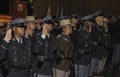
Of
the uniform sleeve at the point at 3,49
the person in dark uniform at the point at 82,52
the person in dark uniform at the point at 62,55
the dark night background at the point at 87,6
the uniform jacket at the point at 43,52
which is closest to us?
the uniform sleeve at the point at 3,49

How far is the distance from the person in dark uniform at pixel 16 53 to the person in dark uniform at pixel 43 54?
461mm

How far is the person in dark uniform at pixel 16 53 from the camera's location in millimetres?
6094

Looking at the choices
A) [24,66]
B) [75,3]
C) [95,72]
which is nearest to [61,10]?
[75,3]

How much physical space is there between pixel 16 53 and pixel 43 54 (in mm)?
765

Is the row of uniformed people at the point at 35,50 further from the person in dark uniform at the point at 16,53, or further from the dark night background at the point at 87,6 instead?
the dark night background at the point at 87,6

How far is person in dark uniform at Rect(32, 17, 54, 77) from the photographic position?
6.74m

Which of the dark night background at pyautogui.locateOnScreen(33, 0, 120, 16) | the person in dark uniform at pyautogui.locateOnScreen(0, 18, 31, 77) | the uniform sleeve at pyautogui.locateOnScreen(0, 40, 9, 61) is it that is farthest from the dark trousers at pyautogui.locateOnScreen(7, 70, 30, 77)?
the dark night background at pyautogui.locateOnScreen(33, 0, 120, 16)

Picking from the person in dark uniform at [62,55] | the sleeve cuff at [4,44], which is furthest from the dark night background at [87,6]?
the sleeve cuff at [4,44]

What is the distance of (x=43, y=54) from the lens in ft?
22.3

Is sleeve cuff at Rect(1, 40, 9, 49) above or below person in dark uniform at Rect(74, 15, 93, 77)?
above

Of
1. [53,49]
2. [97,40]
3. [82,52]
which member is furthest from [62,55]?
[97,40]

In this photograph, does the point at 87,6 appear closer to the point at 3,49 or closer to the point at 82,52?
the point at 82,52

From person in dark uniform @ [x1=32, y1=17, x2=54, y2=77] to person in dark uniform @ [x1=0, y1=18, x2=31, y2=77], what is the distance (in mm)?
461

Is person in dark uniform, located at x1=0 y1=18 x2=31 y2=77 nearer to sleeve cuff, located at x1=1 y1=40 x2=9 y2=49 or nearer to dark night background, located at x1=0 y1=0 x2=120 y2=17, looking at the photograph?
sleeve cuff, located at x1=1 y1=40 x2=9 y2=49
